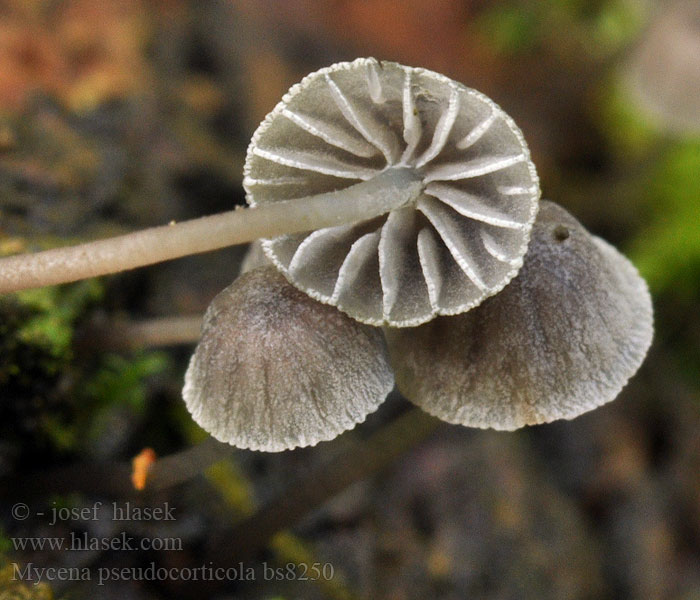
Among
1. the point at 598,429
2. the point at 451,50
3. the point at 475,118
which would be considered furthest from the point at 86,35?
the point at 598,429

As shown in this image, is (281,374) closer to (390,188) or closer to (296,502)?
(390,188)

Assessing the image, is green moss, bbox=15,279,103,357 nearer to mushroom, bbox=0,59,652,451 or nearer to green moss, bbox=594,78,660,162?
mushroom, bbox=0,59,652,451

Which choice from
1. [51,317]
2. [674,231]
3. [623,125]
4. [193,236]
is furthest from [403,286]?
[623,125]

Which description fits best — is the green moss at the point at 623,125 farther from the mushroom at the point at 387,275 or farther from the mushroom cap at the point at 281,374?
the mushroom cap at the point at 281,374

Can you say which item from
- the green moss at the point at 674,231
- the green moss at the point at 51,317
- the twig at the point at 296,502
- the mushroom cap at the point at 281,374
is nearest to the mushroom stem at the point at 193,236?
the mushroom cap at the point at 281,374

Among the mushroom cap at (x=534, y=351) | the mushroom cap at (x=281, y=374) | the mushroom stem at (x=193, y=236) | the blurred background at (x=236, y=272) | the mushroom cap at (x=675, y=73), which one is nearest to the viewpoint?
the mushroom stem at (x=193, y=236)

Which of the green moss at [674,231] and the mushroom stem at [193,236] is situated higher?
the mushroom stem at [193,236]

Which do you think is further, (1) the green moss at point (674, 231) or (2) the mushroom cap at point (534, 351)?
(1) the green moss at point (674, 231)
